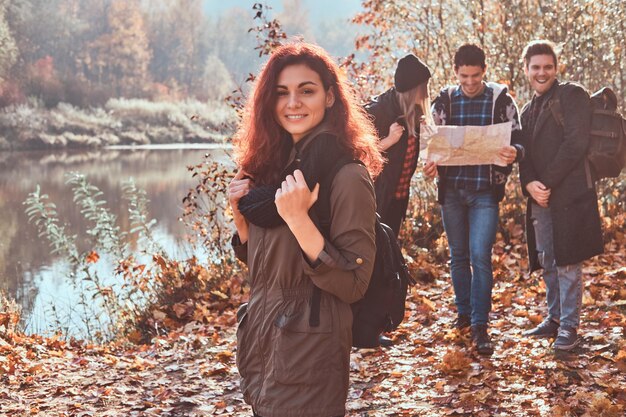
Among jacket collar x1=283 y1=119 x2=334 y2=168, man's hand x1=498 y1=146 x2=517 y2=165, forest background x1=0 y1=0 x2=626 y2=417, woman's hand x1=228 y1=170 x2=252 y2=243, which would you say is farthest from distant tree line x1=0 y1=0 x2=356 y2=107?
jacket collar x1=283 y1=119 x2=334 y2=168

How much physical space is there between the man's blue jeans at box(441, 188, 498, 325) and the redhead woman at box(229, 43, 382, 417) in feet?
9.32

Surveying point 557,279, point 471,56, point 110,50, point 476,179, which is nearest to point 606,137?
point 476,179

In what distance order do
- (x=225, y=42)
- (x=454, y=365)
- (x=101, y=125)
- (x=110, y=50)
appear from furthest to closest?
(x=225, y=42), (x=110, y=50), (x=101, y=125), (x=454, y=365)

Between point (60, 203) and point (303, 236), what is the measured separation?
1744cm

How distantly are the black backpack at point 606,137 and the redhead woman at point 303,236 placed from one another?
2902 millimetres

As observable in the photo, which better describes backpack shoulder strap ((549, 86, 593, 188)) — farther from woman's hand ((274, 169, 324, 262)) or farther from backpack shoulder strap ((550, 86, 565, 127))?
woman's hand ((274, 169, 324, 262))

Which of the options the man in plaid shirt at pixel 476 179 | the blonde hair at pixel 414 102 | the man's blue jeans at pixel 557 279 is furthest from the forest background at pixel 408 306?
the blonde hair at pixel 414 102

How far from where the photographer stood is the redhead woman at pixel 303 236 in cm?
230

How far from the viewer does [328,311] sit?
2.33 meters

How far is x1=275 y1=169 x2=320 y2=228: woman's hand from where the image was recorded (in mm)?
2260

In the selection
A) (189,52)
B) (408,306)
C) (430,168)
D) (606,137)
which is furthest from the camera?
(189,52)

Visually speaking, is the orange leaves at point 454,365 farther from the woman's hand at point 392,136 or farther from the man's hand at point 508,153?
the woman's hand at point 392,136

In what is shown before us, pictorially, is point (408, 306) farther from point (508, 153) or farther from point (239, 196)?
point (239, 196)

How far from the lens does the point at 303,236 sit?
2264mm
